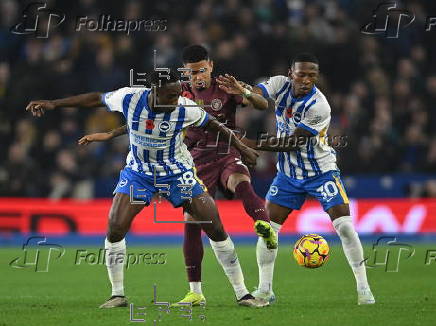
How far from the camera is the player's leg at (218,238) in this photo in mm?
8578

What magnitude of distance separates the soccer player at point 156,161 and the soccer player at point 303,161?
22.9 inches

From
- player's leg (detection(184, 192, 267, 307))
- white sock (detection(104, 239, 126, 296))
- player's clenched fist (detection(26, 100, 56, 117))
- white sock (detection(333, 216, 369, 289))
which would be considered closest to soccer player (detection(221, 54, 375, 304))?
white sock (detection(333, 216, 369, 289))

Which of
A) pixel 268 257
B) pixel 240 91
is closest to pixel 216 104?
pixel 240 91

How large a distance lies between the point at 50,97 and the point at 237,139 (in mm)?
8734

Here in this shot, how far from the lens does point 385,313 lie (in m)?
8.17

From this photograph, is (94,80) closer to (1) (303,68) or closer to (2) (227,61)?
(2) (227,61)

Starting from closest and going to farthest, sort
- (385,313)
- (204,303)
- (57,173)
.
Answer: (385,313), (204,303), (57,173)

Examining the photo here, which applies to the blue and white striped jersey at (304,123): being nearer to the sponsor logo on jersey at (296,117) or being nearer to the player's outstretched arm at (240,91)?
the sponsor logo on jersey at (296,117)

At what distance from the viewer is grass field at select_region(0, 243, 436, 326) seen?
7.88 meters

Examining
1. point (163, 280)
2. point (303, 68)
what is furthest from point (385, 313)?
point (163, 280)

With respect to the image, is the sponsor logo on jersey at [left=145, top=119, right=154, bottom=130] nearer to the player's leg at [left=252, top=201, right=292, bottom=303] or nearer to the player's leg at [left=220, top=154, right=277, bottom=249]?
the player's leg at [left=220, top=154, right=277, bottom=249]

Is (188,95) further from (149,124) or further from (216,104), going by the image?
(149,124)

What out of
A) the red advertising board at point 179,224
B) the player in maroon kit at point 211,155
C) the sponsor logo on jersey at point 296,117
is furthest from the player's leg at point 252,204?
the red advertising board at point 179,224

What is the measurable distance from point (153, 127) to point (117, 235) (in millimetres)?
1000
